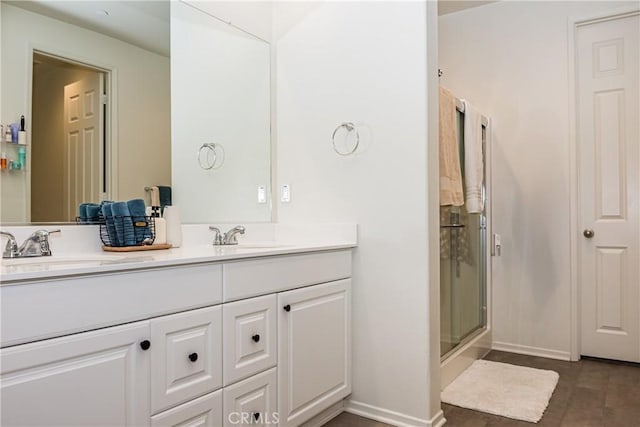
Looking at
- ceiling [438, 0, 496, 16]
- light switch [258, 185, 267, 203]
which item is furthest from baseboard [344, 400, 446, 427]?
ceiling [438, 0, 496, 16]

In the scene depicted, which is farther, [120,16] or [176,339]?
[120,16]

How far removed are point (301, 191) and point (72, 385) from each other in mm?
1511

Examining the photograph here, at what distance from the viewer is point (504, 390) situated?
2537mm

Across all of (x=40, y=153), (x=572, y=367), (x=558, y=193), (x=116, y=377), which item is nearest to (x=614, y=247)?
(x=558, y=193)

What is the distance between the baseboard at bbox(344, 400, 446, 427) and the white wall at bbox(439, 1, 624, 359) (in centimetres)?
142

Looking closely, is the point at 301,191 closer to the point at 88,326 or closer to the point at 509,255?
the point at 88,326

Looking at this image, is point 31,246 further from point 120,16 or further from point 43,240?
point 120,16

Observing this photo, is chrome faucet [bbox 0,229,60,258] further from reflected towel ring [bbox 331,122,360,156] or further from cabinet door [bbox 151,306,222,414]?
reflected towel ring [bbox 331,122,360,156]

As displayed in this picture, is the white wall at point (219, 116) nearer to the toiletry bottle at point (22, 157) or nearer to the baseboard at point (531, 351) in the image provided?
the toiletry bottle at point (22, 157)

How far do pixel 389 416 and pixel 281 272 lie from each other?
2.94 feet

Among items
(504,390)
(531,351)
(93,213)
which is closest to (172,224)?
(93,213)

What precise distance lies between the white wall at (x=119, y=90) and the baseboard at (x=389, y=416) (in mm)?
1382

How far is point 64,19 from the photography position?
1.75 meters

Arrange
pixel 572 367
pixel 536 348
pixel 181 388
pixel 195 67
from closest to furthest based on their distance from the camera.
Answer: pixel 181 388
pixel 195 67
pixel 572 367
pixel 536 348
